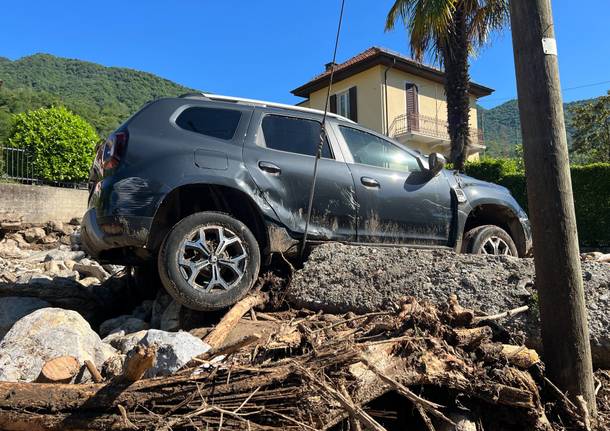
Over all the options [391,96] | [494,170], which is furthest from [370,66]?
[494,170]

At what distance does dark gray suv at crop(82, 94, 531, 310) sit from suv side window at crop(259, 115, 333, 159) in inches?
0.4

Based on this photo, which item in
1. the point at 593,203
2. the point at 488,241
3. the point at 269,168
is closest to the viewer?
the point at 269,168

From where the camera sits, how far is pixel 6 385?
2.26 m

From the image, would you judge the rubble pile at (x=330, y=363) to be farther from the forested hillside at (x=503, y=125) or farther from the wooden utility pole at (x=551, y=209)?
the forested hillside at (x=503, y=125)

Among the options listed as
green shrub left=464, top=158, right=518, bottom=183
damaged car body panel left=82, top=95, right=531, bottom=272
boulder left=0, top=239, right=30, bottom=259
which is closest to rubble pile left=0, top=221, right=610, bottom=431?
damaged car body panel left=82, top=95, right=531, bottom=272

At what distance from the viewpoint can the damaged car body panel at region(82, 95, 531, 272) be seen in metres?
3.79

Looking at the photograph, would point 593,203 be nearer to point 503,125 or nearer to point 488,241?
point 488,241

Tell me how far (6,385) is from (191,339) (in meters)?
0.97

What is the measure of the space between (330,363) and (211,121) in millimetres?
2707

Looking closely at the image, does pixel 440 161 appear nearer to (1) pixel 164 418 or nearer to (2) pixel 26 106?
(1) pixel 164 418

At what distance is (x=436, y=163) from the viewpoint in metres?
4.85

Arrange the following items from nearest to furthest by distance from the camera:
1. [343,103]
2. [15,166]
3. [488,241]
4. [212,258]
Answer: [212,258] → [488,241] → [15,166] → [343,103]

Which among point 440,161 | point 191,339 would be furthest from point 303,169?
point 191,339

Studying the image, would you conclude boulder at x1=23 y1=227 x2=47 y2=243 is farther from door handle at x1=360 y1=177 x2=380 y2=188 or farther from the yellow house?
the yellow house
